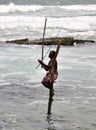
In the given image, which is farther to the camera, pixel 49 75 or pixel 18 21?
pixel 18 21

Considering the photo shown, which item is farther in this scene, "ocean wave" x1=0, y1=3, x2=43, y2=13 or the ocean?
"ocean wave" x1=0, y1=3, x2=43, y2=13

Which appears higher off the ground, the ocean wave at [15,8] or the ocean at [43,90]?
the ocean at [43,90]

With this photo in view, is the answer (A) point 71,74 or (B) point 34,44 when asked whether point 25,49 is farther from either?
(A) point 71,74

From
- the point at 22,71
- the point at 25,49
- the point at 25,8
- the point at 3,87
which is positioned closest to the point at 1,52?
the point at 25,49

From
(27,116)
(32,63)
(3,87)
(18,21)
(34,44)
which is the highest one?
(27,116)

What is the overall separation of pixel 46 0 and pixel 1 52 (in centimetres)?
5513

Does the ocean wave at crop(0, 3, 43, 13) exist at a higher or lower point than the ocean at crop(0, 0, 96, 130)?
lower

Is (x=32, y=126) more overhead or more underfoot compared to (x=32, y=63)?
more overhead

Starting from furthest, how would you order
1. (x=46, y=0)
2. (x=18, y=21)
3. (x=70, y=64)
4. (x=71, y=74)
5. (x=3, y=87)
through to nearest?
(x=46, y=0)
(x=18, y=21)
(x=70, y=64)
(x=71, y=74)
(x=3, y=87)

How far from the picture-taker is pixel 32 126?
1416cm

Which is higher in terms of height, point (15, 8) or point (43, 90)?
point (43, 90)

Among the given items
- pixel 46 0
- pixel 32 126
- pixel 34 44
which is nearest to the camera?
pixel 32 126

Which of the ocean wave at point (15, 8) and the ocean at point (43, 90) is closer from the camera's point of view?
the ocean at point (43, 90)

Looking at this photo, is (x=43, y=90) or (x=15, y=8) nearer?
(x=43, y=90)
